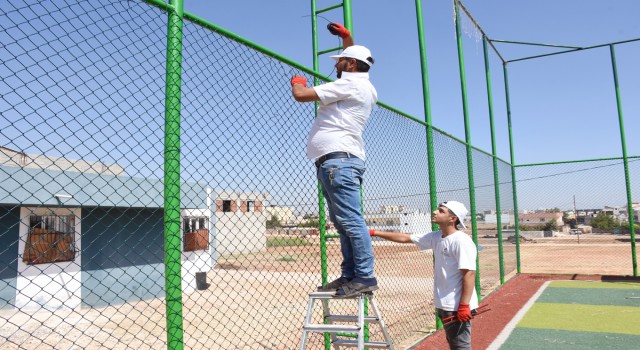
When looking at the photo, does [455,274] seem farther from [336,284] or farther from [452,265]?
[336,284]

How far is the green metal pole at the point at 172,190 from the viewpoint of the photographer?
2.66m

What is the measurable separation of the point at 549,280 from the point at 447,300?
9.72 m

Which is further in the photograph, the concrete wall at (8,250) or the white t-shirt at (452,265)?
the concrete wall at (8,250)

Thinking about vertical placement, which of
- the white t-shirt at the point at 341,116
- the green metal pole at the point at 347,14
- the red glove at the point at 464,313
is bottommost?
the red glove at the point at 464,313

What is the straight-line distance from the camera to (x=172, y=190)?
269 cm

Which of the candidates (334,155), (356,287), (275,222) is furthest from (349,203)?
(275,222)

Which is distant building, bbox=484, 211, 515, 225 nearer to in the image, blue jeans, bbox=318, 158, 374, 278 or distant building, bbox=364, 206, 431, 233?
distant building, bbox=364, 206, 431, 233

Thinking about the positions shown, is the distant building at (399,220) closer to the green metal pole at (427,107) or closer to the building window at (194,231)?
the green metal pole at (427,107)

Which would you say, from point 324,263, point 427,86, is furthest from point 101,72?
point 427,86

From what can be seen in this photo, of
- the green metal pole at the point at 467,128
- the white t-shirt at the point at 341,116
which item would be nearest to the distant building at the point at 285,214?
the white t-shirt at the point at 341,116

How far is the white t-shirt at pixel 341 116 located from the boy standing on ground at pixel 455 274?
1.18 meters

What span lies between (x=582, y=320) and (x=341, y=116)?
641 centimetres

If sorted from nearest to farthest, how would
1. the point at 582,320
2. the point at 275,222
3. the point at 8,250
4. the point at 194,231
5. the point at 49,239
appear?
the point at 275,222
the point at 194,231
the point at 582,320
the point at 8,250
the point at 49,239

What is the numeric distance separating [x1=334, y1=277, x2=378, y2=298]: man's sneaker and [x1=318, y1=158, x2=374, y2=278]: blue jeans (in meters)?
0.04
